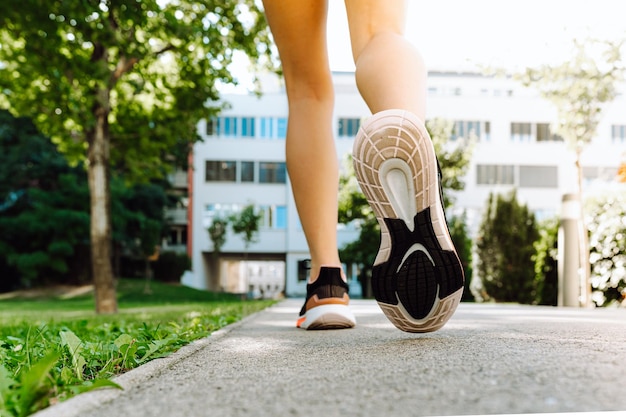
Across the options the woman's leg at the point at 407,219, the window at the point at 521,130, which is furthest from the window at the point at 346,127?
the woman's leg at the point at 407,219

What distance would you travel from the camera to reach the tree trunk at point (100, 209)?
8594 mm

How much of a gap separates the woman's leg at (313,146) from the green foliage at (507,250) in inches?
451

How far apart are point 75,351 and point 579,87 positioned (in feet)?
33.4

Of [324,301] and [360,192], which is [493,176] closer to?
[360,192]

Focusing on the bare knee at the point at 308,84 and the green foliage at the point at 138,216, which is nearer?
the bare knee at the point at 308,84

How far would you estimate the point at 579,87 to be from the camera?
396 inches

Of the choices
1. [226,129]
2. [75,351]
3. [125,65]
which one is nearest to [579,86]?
[125,65]

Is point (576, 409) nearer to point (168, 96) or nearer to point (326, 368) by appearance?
point (326, 368)

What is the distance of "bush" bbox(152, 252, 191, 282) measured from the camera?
95.8ft

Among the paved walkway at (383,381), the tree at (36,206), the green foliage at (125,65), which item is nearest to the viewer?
the paved walkway at (383,381)

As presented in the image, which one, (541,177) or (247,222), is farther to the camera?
(541,177)

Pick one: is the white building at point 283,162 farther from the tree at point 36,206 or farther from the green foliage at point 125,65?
the green foliage at point 125,65

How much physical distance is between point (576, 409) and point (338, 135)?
30.3m

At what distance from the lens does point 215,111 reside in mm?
10820
